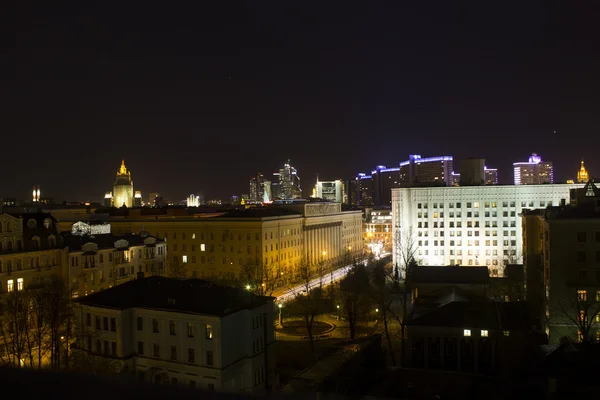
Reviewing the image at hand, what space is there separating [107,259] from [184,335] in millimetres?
19780

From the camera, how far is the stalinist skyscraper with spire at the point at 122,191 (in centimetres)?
16388

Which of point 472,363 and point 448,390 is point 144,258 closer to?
point 472,363

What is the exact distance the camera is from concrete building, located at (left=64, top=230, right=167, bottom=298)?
37500 mm

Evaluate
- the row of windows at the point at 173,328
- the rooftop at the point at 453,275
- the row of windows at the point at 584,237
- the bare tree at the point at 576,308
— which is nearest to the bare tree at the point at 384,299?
the rooftop at the point at 453,275

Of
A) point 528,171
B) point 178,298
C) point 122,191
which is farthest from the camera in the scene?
point 122,191

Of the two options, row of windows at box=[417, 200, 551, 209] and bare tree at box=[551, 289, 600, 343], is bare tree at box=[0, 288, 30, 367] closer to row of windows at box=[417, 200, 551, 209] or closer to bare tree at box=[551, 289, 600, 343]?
bare tree at box=[551, 289, 600, 343]

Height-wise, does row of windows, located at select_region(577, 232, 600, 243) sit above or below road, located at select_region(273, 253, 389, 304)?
above

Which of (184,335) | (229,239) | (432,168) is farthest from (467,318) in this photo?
(432,168)

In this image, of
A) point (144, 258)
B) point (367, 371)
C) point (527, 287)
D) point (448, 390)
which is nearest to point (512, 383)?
point (448, 390)

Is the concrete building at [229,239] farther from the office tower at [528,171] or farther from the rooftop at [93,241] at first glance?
the office tower at [528,171]

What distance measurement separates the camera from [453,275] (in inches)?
1601

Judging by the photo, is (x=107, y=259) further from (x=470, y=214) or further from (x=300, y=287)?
(x=470, y=214)

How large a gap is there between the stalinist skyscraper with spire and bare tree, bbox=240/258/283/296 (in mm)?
115326

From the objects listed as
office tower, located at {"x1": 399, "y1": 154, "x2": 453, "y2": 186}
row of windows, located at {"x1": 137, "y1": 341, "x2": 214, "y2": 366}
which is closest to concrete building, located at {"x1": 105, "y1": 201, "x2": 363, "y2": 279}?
row of windows, located at {"x1": 137, "y1": 341, "x2": 214, "y2": 366}
